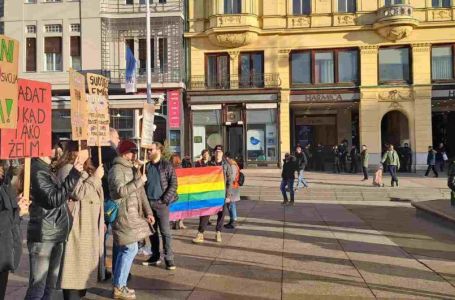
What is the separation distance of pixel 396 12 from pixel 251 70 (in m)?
8.75

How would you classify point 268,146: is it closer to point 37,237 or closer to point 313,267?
point 313,267

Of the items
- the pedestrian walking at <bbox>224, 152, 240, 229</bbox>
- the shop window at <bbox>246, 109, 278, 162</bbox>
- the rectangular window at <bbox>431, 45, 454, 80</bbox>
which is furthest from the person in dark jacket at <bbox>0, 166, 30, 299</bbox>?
the rectangular window at <bbox>431, 45, 454, 80</bbox>

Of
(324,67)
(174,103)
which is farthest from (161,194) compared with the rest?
(324,67)

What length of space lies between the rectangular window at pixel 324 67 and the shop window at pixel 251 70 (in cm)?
324

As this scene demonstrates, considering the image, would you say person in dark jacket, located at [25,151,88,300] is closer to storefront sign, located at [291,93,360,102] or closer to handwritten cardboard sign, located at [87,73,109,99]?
handwritten cardboard sign, located at [87,73,109,99]

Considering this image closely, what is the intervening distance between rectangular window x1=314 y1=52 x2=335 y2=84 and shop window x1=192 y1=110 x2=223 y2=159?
20.7ft

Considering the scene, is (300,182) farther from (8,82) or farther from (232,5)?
(8,82)

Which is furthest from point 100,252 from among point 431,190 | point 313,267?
point 431,190

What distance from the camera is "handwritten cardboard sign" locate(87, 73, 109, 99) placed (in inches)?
260

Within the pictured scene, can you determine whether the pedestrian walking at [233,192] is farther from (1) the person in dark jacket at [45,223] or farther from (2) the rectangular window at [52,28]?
(2) the rectangular window at [52,28]

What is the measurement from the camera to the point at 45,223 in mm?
5211

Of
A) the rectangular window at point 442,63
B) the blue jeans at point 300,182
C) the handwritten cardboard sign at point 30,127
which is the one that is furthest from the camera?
the rectangular window at point 442,63

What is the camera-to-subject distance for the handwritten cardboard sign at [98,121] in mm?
6500

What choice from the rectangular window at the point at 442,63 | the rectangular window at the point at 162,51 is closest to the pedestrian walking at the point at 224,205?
the rectangular window at the point at 162,51
